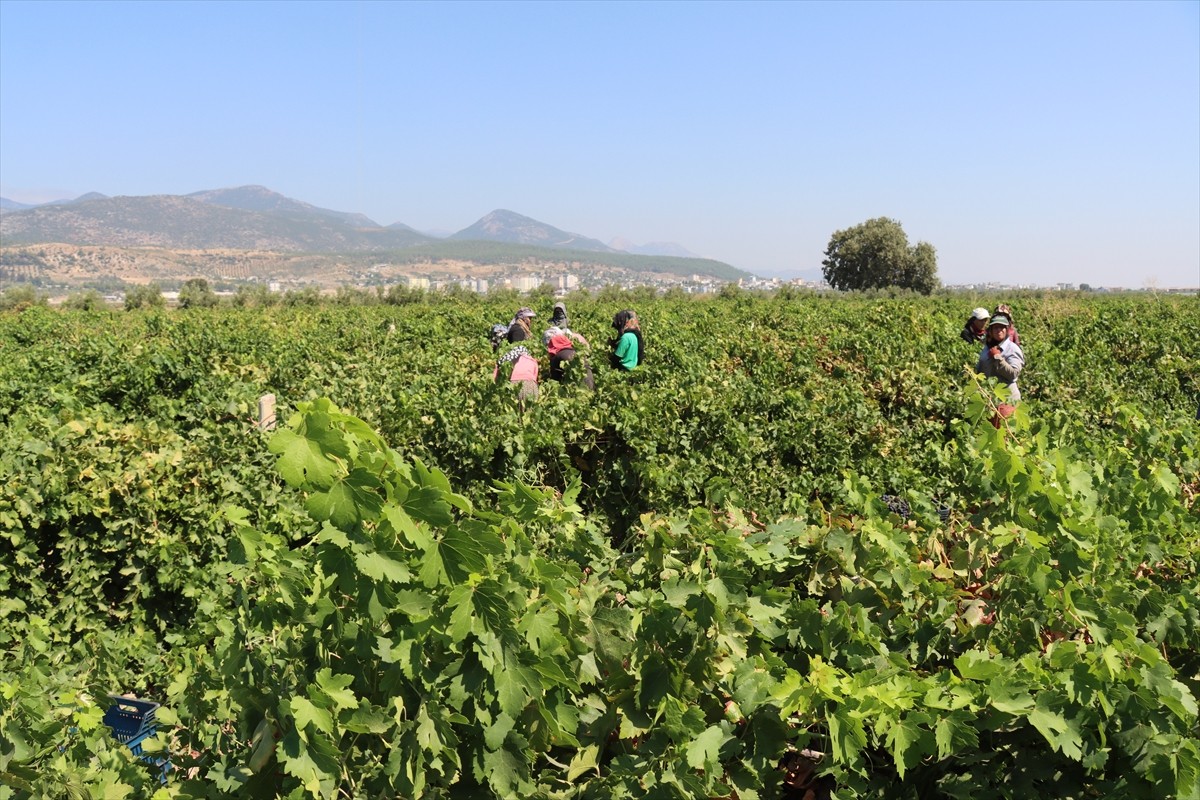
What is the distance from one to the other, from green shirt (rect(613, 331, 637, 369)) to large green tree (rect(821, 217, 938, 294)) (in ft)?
215

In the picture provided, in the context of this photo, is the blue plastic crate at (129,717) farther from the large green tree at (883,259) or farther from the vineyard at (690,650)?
the large green tree at (883,259)

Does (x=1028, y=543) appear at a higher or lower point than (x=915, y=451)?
higher

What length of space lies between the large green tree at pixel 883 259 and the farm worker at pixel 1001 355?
66.3 m

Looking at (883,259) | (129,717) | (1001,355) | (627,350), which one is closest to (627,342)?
(627,350)

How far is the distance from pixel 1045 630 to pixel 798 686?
0.97 m

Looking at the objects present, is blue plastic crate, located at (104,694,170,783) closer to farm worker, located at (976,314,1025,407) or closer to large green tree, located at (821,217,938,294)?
farm worker, located at (976,314,1025,407)

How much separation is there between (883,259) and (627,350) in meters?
68.6

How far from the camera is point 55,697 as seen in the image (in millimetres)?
2785

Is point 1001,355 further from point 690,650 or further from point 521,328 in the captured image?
point 690,650

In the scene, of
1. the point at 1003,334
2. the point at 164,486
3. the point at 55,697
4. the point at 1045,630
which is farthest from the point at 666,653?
the point at 1003,334

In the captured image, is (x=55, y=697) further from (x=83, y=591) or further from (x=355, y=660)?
(x=83, y=591)

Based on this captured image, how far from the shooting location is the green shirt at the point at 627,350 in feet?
30.6

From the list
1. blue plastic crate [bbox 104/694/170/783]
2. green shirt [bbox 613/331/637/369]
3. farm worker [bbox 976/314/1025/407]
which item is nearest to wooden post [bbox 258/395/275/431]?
blue plastic crate [bbox 104/694/170/783]

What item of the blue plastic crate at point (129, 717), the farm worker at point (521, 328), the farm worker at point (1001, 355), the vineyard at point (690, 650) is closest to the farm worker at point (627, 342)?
the farm worker at point (521, 328)
